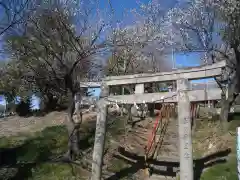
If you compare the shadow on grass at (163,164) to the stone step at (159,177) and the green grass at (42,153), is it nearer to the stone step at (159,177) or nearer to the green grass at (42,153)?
the stone step at (159,177)

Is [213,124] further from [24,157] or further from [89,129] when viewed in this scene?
[24,157]

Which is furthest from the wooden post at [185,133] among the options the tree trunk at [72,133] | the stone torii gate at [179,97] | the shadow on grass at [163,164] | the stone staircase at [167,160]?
the tree trunk at [72,133]

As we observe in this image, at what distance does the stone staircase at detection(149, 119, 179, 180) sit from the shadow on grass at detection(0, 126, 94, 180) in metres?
3.53

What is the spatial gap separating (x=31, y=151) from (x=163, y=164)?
652 cm

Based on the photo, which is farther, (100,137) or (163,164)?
(163,164)

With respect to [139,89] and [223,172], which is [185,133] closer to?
[223,172]

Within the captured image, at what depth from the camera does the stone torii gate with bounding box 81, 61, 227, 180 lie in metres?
9.16

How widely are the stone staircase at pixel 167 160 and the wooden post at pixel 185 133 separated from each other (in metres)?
3.42

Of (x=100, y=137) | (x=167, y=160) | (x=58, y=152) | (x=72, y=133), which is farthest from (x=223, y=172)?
(x=58, y=152)

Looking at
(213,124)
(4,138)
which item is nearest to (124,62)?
(213,124)

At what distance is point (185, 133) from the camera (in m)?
9.21

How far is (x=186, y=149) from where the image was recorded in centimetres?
912

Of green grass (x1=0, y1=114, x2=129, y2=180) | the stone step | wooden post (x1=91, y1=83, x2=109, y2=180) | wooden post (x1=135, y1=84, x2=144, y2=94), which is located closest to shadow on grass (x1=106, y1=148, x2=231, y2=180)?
the stone step

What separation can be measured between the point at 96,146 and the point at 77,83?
Result: 307cm
